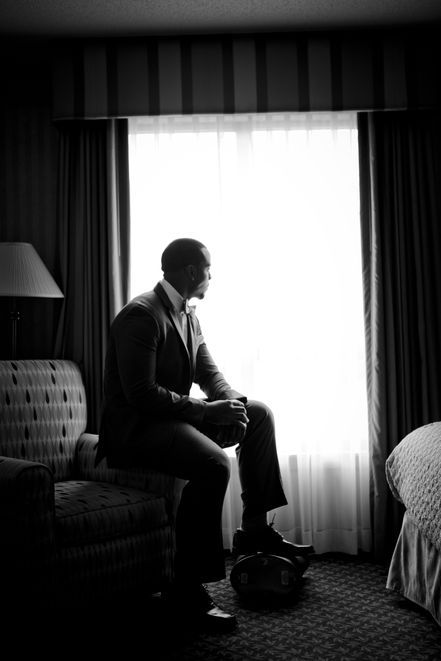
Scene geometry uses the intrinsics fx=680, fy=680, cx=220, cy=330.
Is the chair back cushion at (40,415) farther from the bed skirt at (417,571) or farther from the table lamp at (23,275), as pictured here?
the bed skirt at (417,571)

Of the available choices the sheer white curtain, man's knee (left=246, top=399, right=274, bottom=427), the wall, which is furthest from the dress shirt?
the wall

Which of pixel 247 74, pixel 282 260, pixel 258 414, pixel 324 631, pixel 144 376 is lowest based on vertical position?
pixel 324 631

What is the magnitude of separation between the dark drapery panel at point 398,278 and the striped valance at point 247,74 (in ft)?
0.54

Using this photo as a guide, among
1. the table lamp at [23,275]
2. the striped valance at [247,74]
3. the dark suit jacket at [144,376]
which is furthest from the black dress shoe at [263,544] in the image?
the striped valance at [247,74]

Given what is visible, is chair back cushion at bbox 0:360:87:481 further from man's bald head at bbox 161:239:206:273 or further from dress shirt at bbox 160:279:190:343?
man's bald head at bbox 161:239:206:273

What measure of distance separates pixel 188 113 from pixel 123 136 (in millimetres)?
349

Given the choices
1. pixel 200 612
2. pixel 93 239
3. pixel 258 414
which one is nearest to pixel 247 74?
pixel 93 239

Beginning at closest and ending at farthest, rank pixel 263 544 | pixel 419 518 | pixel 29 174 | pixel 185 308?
1. pixel 419 518
2. pixel 263 544
3. pixel 185 308
4. pixel 29 174

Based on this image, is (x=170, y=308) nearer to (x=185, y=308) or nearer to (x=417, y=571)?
(x=185, y=308)

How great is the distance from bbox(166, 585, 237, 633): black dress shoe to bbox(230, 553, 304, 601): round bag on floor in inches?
6.8

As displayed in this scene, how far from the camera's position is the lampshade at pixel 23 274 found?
3018 mm

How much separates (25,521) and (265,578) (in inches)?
38.6

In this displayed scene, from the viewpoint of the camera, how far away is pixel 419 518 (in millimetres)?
2244

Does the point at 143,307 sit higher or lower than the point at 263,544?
higher
